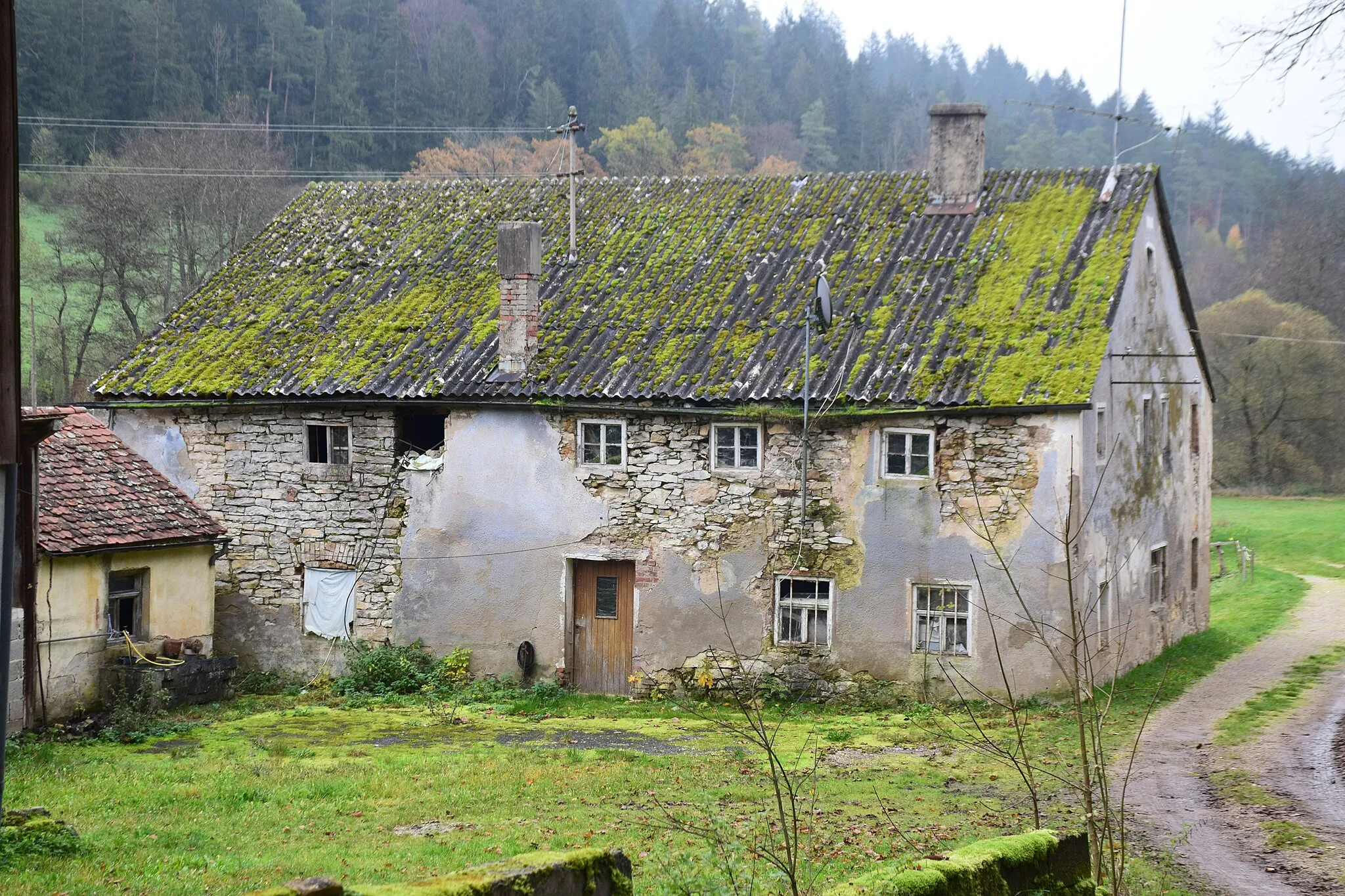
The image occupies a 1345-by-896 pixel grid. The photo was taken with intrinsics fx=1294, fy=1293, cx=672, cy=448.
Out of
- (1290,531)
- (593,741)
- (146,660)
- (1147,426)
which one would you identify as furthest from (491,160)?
(593,741)

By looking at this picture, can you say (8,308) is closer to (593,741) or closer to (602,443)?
(593,741)

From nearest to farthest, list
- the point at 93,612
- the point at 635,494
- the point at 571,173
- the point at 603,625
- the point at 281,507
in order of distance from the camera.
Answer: the point at 93,612 < the point at 635,494 < the point at 603,625 < the point at 281,507 < the point at 571,173

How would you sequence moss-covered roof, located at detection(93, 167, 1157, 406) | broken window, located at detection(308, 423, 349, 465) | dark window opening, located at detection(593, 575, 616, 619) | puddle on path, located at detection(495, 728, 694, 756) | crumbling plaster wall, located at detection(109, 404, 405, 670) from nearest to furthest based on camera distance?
puddle on path, located at detection(495, 728, 694, 756) < moss-covered roof, located at detection(93, 167, 1157, 406) < dark window opening, located at detection(593, 575, 616, 619) < crumbling plaster wall, located at detection(109, 404, 405, 670) < broken window, located at detection(308, 423, 349, 465)

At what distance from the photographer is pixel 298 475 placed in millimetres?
19562

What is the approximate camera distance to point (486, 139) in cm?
5234

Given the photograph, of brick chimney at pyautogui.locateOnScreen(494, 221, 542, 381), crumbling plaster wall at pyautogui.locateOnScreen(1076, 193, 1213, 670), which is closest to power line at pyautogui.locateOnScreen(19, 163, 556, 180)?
brick chimney at pyautogui.locateOnScreen(494, 221, 542, 381)

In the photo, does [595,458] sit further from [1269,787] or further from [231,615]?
[1269,787]

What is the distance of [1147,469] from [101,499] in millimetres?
15229

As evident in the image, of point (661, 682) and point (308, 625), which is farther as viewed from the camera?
point (308, 625)

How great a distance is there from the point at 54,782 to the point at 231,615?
7751 millimetres

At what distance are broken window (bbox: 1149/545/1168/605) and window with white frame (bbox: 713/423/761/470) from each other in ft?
22.4

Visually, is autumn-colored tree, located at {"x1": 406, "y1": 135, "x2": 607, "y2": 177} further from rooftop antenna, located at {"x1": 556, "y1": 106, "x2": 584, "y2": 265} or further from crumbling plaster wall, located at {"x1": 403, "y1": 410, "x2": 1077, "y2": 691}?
crumbling plaster wall, located at {"x1": 403, "y1": 410, "x2": 1077, "y2": 691}

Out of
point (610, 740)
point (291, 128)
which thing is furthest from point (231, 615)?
point (291, 128)

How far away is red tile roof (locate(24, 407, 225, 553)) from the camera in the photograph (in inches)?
643
